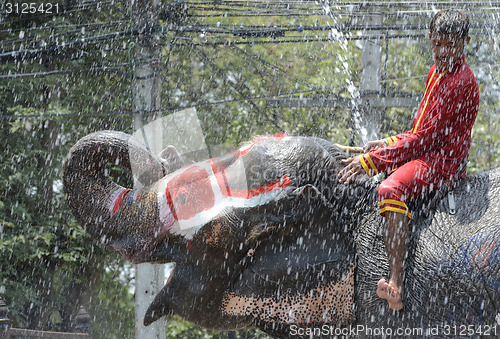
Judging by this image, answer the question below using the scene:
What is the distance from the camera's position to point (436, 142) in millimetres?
2229

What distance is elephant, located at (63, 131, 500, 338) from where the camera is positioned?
82.3 inches

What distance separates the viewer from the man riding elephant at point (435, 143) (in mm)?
2121

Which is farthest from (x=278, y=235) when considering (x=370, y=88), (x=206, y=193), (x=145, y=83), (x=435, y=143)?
(x=370, y=88)

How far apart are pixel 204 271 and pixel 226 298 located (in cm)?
13

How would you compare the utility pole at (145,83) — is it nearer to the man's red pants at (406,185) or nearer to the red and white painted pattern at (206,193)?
the red and white painted pattern at (206,193)

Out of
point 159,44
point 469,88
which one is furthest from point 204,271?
point 159,44

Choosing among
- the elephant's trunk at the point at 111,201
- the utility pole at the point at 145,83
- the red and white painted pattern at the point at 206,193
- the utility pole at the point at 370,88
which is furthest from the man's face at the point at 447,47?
the utility pole at the point at 370,88

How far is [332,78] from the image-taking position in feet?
34.3

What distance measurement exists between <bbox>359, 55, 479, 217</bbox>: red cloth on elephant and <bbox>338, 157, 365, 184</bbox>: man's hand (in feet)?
0.06

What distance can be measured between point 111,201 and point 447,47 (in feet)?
4.29

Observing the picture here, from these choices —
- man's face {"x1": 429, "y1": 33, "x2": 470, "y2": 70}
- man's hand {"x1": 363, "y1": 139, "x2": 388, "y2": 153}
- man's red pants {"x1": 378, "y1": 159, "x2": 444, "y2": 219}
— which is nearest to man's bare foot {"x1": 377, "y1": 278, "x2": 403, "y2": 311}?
man's red pants {"x1": 378, "y1": 159, "x2": 444, "y2": 219}

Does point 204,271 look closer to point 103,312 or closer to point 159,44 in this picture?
point 159,44

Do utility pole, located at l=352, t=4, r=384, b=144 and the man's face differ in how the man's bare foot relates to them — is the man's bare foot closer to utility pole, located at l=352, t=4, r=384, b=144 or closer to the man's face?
the man's face

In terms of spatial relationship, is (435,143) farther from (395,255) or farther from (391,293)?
(391,293)
